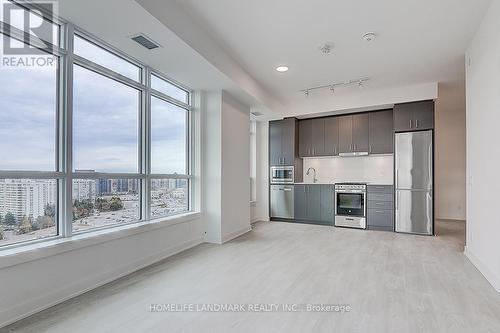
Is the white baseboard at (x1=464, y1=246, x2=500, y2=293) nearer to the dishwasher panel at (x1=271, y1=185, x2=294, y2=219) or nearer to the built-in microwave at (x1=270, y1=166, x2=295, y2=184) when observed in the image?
the dishwasher panel at (x1=271, y1=185, x2=294, y2=219)

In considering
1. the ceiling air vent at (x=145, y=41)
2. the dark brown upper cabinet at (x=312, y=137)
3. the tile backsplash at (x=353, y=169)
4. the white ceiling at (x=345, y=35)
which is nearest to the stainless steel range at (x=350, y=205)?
the tile backsplash at (x=353, y=169)

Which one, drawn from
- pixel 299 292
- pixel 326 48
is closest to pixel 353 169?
pixel 326 48

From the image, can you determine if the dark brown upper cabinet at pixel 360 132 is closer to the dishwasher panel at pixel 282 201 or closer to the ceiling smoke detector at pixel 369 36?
the dishwasher panel at pixel 282 201

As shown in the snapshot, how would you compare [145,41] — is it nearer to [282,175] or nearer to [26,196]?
[26,196]

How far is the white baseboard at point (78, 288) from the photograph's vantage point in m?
2.12

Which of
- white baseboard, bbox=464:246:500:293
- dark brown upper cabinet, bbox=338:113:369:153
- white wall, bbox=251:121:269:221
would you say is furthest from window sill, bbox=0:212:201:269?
dark brown upper cabinet, bbox=338:113:369:153

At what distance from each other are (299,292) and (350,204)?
3.72 m

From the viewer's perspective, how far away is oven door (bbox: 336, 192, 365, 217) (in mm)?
5805

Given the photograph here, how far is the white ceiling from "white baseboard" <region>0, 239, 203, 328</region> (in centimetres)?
295

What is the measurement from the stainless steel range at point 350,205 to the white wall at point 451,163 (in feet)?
9.88

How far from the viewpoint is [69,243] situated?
2.51 meters

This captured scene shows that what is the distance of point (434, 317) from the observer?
2168mm

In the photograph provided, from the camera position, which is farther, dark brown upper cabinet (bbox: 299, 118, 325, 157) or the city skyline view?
dark brown upper cabinet (bbox: 299, 118, 325, 157)

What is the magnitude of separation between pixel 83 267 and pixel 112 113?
1.73m
